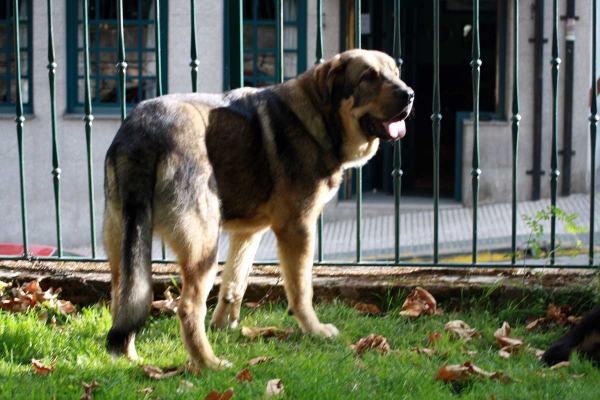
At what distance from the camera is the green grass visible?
10.9 ft

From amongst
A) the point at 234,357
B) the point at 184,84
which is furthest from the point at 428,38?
the point at 234,357

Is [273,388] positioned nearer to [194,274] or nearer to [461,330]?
[194,274]

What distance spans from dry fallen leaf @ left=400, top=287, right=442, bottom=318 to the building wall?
8.68 meters

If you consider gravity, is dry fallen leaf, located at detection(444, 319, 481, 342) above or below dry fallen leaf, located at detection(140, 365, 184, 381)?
below

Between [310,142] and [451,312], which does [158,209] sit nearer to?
[310,142]

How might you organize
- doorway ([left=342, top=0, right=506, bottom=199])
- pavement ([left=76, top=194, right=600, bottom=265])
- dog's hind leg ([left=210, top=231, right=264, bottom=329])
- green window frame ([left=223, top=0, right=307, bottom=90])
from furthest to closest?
doorway ([left=342, top=0, right=506, bottom=199]) → green window frame ([left=223, top=0, right=307, bottom=90]) → pavement ([left=76, top=194, right=600, bottom=265]) → dog's hind leg ([left=210, top=231, right=264, bottom=329])

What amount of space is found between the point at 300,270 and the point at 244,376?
2.68ft

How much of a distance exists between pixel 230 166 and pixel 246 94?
46cm

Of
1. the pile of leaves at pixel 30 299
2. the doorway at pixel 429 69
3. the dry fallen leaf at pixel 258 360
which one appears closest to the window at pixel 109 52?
the doorway at pixel 429 69

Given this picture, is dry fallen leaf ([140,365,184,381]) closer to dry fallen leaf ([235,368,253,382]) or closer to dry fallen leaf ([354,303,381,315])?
dry fallen leaf ([235,368,253,382])

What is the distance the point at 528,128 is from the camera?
13.3 meters

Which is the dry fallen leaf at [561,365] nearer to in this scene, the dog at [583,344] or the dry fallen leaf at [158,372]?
the dog at [583,344]

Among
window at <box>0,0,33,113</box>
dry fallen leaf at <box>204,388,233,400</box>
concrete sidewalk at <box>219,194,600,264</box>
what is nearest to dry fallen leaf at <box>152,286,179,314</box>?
dry fallen leaf at <box>204,388,233,400</box>

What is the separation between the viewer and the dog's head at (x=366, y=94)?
13.2ft
